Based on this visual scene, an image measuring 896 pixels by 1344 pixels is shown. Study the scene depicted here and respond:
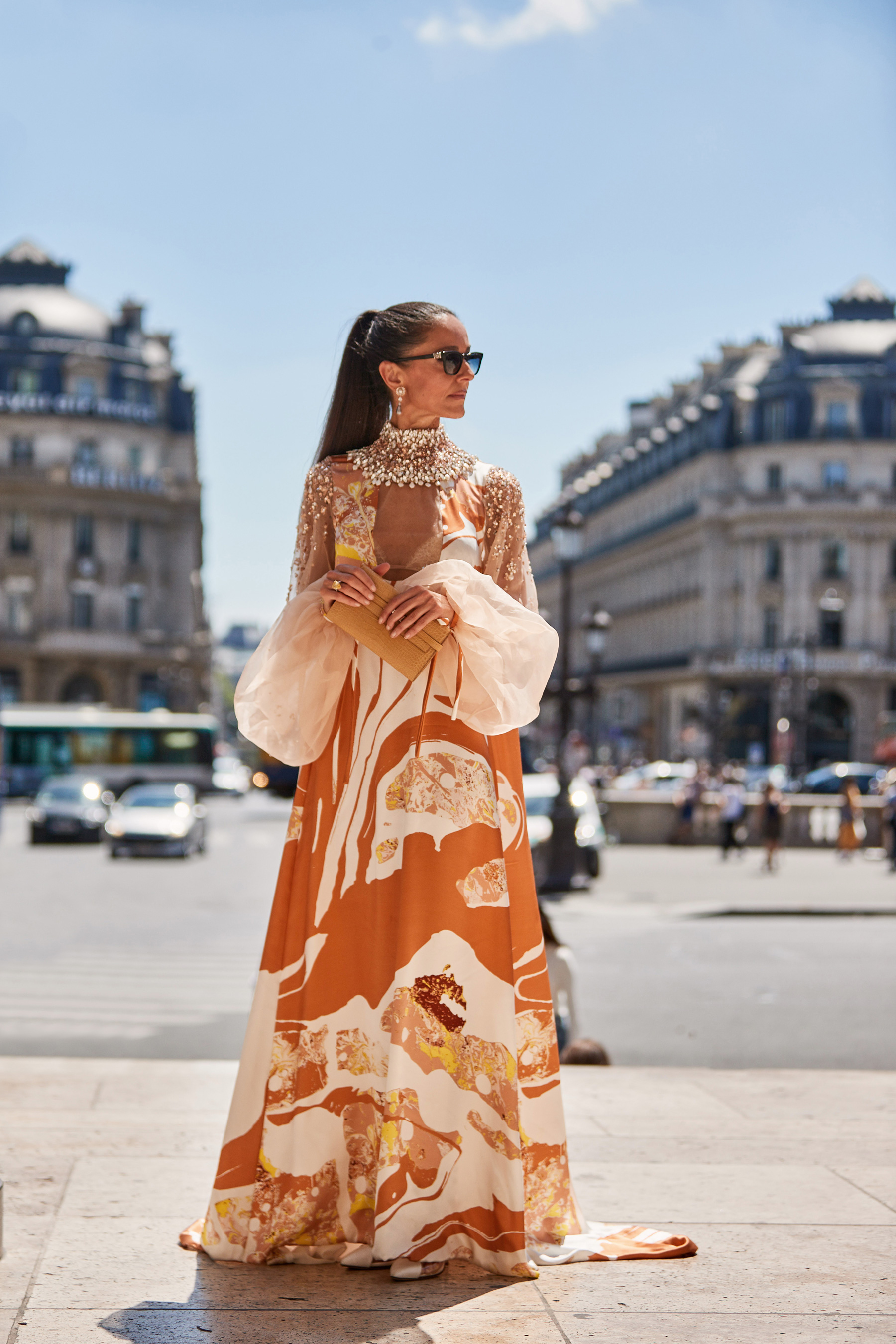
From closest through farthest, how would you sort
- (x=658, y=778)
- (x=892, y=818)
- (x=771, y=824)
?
(x=771, y=824) < (x=892, y=818) < (x=658, y=778)

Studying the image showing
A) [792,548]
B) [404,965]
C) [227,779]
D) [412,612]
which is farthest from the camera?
[227,779]

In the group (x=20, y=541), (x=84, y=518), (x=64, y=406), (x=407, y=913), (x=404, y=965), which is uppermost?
(x=64, y=406)

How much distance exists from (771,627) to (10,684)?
34.4 m

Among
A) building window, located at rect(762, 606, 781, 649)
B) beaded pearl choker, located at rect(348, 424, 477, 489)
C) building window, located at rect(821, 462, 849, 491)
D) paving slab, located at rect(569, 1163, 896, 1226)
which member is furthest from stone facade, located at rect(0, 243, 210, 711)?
beaded pearl choker, located at rect(348, 424, 477, 489)

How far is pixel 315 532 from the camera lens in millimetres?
3859

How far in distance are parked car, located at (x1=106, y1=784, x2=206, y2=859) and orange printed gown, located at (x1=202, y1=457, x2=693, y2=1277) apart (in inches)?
1042

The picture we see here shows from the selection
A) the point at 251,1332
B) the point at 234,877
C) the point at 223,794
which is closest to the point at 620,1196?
the point at 251,1332

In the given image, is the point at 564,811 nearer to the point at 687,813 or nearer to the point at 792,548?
the point at 687,813

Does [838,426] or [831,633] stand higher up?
[838,426]

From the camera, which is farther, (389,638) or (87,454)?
(87,454)

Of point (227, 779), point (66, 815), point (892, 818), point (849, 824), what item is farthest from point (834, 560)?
point (66, 815)

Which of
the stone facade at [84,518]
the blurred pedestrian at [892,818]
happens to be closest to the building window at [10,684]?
the stone facade at [84,518]

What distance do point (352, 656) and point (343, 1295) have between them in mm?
1399

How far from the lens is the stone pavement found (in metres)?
3.06
